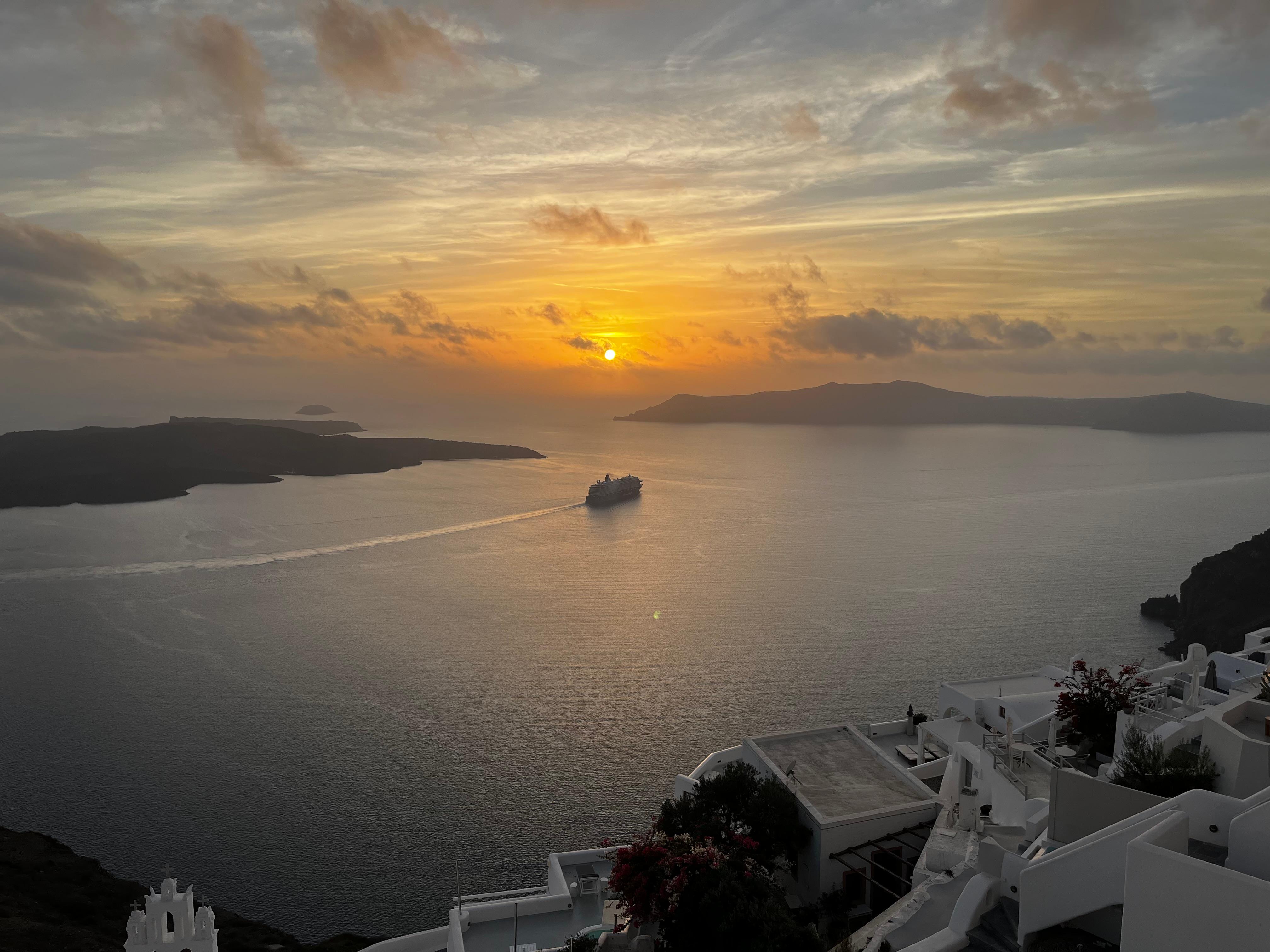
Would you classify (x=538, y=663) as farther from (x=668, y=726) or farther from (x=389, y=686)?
(x=668, y=726)

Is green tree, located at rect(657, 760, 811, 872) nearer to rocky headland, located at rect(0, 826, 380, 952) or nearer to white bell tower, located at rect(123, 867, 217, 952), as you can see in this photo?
white bell tower, located at rect(123, 867, 217, 952)

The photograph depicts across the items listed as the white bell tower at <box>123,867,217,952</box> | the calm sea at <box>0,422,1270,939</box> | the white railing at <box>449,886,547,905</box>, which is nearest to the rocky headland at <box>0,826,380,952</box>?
the calm sea at <box>0,422,1270,939</box>

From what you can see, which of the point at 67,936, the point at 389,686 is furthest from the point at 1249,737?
the point at 389,686

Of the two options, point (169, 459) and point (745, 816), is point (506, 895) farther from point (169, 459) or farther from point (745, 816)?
point (169, 459)

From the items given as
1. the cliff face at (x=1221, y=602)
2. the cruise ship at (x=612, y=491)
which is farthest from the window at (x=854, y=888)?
the cruise ship at (x=612, y=491)

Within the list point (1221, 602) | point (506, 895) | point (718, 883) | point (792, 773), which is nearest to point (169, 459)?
point (506, 895)

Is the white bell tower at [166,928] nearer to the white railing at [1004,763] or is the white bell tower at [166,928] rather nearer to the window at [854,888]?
the window at [854,888]
